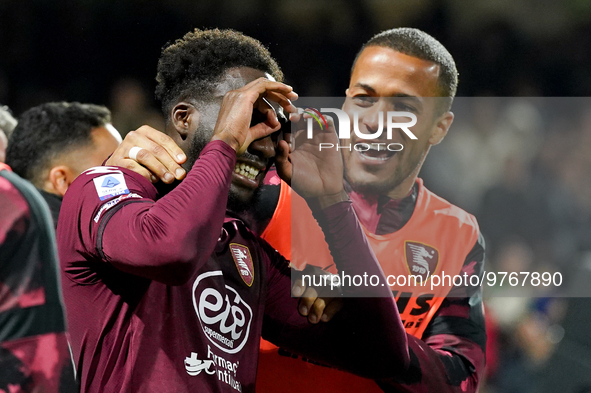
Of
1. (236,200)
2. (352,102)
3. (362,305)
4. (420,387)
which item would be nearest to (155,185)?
(236,200)

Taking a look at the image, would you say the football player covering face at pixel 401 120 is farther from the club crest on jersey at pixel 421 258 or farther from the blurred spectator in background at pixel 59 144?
the blurred spectator in background at pixel 59 144

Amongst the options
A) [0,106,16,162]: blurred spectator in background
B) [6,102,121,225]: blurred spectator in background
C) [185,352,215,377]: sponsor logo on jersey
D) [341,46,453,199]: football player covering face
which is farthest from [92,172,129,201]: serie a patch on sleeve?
[0,106,16,162]: blurred spectator in background

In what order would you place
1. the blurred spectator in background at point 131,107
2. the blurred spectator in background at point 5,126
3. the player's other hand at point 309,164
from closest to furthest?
1. the player's other hand at point 309,164
2. the blurred spectator in background at point 131,107
3. the blurred spectator in background at point 5,126

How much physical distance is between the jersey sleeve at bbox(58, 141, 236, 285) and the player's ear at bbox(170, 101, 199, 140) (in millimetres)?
329

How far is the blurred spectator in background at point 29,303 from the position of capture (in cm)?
118

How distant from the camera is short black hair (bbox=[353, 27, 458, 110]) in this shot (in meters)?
1.91

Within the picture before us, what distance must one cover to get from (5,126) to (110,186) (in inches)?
67.4

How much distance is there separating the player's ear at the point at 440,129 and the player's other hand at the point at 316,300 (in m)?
0.61

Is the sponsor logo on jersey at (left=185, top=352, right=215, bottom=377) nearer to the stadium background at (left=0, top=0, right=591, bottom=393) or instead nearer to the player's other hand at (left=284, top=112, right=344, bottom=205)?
the player's other hand at (left=284, top=112, right=344, bottom=205)

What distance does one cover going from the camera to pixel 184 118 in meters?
1.56

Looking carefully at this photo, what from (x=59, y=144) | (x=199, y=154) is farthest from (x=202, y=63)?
(x=59, y=144)

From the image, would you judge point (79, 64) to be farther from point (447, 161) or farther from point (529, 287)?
point (529, 287)

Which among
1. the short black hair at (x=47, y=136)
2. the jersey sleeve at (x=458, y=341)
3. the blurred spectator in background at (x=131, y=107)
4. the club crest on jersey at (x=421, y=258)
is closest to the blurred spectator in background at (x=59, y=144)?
the short black hair at (x=47, y=136)

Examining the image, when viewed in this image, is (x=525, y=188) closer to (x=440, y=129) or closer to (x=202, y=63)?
(x=440, y=129)
